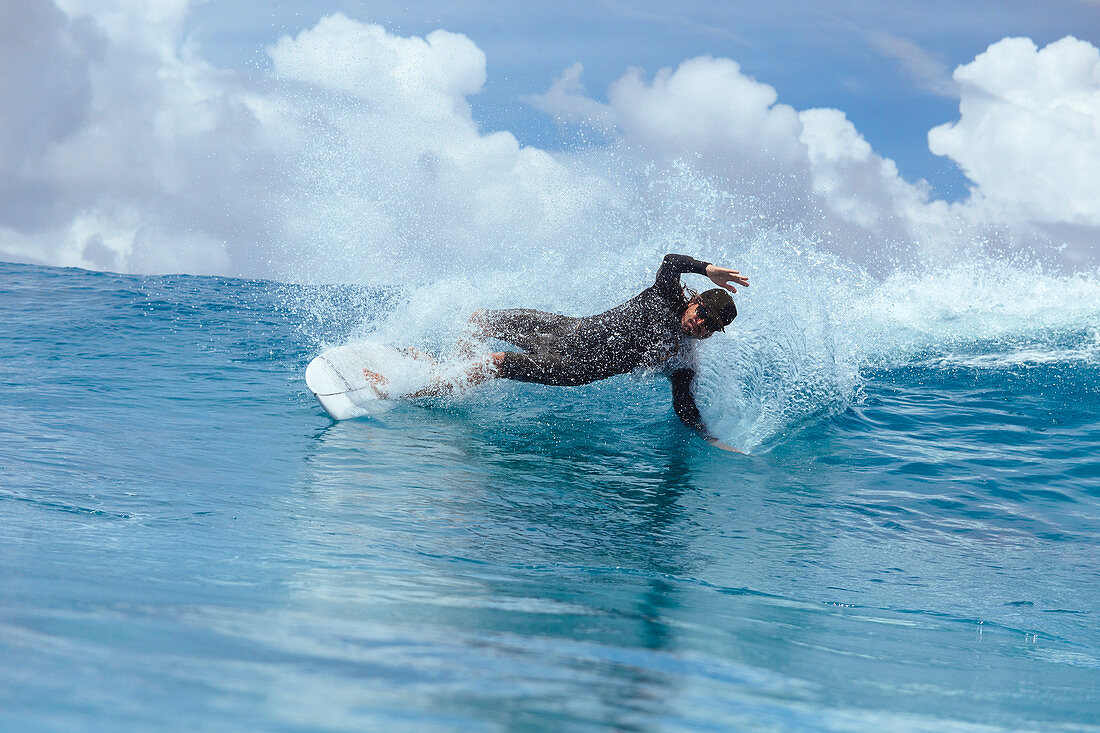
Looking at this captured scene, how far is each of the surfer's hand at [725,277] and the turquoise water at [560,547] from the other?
1.66 meters

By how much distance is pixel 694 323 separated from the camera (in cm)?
684

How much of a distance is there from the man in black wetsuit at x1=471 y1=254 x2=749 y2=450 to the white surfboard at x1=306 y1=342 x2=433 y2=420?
0.85 metres

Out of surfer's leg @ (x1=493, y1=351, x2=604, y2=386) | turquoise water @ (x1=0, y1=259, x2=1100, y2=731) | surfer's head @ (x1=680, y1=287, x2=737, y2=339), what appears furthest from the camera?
surfer's leg @ (x1=493, y1=351, x2=604, y2=386)

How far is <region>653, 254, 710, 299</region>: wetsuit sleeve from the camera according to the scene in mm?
6621

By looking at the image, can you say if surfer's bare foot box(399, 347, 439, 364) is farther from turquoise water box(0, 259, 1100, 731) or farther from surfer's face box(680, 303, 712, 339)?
surfer's face box(680, 303, 712, 339)

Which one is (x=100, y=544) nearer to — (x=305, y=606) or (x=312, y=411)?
(x=305, y=606)

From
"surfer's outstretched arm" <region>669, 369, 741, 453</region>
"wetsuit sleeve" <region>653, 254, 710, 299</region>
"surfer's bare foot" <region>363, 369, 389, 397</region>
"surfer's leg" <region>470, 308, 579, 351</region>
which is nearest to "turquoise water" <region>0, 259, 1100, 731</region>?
"surfer's outstretched arm" <region>669, 369, 741, 453</region>

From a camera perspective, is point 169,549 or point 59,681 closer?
point 59,681

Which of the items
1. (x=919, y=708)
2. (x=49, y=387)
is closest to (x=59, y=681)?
A: (x=919, y=708)

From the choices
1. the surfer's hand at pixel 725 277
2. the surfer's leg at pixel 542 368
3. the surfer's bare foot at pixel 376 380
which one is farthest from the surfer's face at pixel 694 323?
the surfer's bare foot at pixel 376 380

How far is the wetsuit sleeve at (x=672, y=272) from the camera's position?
662cm

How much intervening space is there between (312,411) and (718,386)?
4.37 m

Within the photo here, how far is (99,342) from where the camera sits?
1145 cm

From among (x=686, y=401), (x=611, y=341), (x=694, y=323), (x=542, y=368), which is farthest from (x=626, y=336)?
(x=686, y=401)
